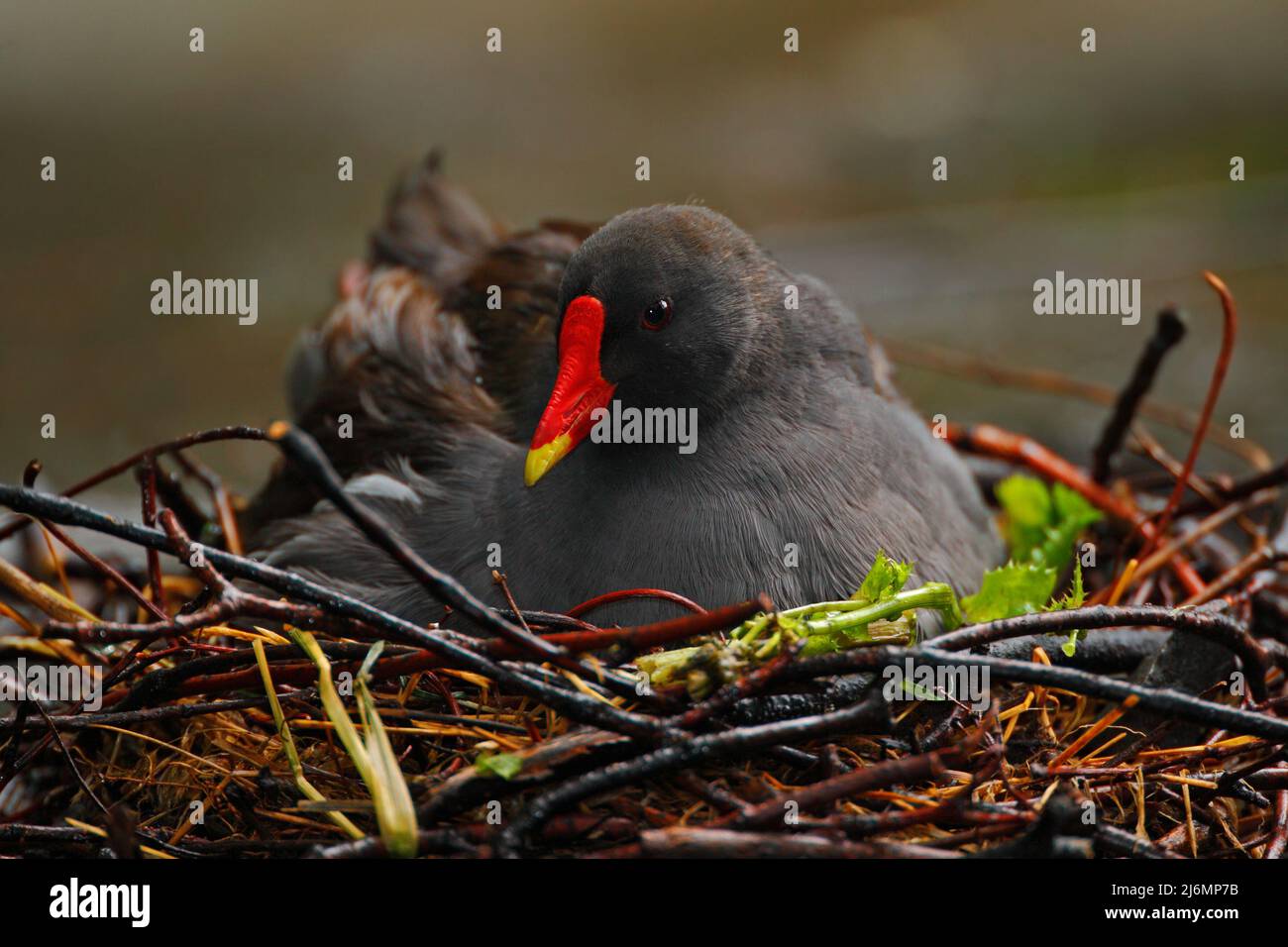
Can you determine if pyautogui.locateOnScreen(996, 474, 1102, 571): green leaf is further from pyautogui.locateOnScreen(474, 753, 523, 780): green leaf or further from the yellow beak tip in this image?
pyautogui.locateOnScreen(474, 753, 523, 780): green leaf

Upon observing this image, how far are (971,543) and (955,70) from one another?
4873 millimetres

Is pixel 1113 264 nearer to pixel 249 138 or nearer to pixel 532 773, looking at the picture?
pixel 249 138

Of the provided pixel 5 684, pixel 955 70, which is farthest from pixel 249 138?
pixel 5 684

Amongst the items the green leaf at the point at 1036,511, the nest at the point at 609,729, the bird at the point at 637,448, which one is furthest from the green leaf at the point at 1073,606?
the green leaf at the point at 1036,511

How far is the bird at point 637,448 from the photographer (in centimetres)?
223

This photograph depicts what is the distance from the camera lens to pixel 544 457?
2.21 metres

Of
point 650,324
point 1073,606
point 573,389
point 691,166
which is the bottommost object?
point 1073,606

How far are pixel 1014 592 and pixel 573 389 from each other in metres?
0.87

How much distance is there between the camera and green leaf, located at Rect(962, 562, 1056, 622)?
2195mm

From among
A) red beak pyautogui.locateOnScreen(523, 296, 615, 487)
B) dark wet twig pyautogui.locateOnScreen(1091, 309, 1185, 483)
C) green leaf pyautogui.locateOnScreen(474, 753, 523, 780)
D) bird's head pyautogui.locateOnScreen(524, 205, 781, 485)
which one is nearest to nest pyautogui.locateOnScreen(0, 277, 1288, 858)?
green leaf pyautogui.locateOnScreen(474, 753, 523, 780)

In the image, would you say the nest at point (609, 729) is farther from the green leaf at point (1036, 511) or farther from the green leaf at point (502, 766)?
the green leaf at point (1036, 511)

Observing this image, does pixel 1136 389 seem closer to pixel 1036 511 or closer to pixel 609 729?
pixel 1036 511

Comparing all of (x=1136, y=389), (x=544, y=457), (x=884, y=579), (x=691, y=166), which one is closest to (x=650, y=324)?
(x=544, y=457)
